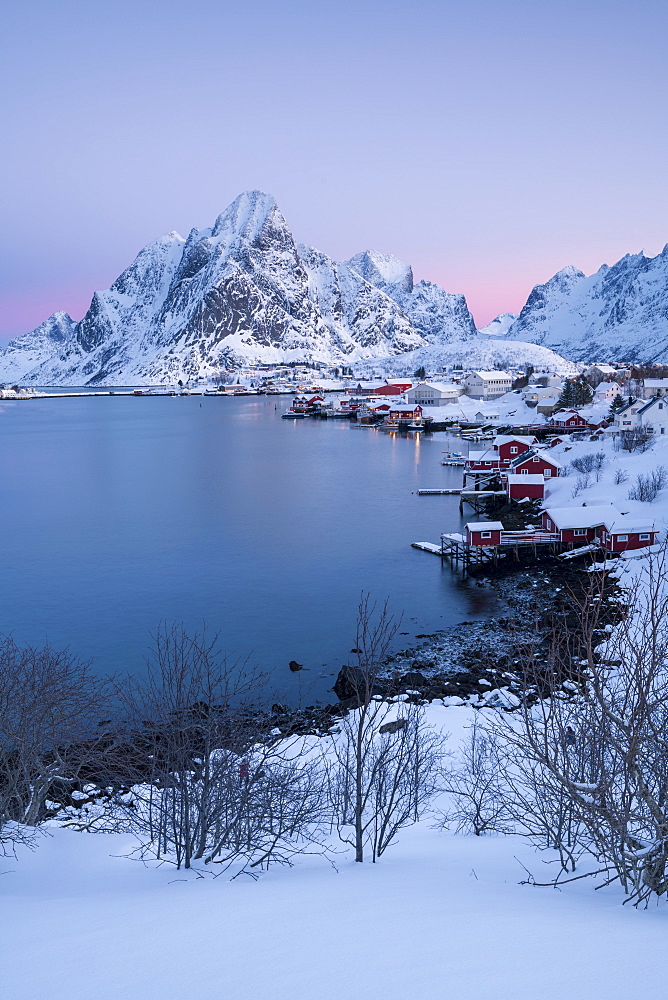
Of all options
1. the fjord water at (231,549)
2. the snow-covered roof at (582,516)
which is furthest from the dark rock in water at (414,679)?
the snow-covered roof at (582,516)

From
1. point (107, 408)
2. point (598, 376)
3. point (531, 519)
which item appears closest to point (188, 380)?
point (107, 408)

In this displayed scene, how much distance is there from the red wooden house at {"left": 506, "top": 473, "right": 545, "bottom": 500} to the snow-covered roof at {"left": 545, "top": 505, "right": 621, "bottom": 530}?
814cm

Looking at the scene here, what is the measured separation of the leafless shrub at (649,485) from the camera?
30.0 m

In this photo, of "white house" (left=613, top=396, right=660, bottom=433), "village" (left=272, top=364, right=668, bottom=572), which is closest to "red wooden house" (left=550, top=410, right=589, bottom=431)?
"village" (left=272, top=364, right=668, bottom=572)

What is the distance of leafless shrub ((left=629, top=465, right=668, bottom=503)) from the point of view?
3003 cm

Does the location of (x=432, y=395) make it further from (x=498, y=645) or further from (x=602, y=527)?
(x=498, y=645)

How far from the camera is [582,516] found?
1061 inches

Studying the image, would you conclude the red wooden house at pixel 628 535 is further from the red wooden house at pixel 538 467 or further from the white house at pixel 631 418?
the white house at pixel 631 418

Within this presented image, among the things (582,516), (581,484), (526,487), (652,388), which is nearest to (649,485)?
(581,484)

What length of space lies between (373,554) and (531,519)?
8.85m

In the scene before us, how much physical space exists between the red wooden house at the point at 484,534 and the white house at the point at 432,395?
72.2 metres

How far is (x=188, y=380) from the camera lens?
7564 inches

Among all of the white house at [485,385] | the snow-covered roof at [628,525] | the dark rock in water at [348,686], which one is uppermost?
the white house at [485,385]

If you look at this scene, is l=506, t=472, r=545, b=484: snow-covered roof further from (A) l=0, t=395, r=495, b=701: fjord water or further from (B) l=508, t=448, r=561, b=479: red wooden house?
(A) l=0, t=395, r=495, b=701: fjord water
